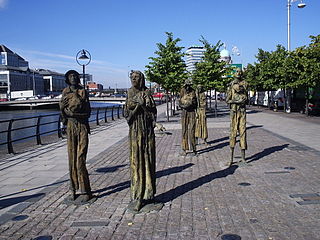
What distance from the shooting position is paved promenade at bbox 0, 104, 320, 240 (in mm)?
4496

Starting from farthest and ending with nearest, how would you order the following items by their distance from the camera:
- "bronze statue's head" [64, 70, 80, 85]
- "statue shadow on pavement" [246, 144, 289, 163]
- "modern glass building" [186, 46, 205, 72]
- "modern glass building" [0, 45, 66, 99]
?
1. "modern glass building" [0, 45, 66, 99]
2. "modern glass building" [186, 46, 205, 72]
3. "statue shadow on pavement" [246, 144, 289, 163]
4. "bronze statue's head" [64, 70, 80, 85]

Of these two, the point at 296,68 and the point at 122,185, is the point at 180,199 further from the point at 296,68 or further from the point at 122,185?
the point at 296,68

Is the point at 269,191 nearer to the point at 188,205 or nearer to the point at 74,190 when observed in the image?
the point at 188,205

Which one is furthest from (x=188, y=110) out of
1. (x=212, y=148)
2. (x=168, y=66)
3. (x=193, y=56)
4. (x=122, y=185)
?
(x=193, y=56)

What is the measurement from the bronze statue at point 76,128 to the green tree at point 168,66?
16221mm

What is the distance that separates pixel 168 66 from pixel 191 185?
16.3 m

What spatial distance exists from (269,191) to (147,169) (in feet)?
8.33

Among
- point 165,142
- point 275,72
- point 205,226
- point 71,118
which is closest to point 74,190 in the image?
point 71,118

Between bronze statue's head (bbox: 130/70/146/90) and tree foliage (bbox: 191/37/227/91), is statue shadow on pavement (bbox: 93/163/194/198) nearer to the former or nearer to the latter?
bronze statue's head (bbox: 130/70/146/90)

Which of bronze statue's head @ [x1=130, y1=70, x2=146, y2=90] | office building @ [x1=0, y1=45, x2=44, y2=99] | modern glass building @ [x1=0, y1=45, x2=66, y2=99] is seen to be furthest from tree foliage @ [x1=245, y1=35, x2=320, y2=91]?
modern glass building @ [x1=0, y1=45, x2=66, y2=99]

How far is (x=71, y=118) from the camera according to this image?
5727 millimetres

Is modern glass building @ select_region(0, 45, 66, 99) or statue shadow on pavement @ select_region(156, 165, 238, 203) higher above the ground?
modern glass building @ select_region(0, 45, 66, 99)

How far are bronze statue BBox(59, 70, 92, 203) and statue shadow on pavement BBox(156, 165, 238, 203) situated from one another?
4.68ft

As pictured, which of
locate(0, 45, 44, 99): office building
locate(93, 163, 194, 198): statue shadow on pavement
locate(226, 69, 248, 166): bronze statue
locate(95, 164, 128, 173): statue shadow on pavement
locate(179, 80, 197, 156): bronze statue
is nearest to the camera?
locate(93, 163, 194, 198): statue shadow on pavement
